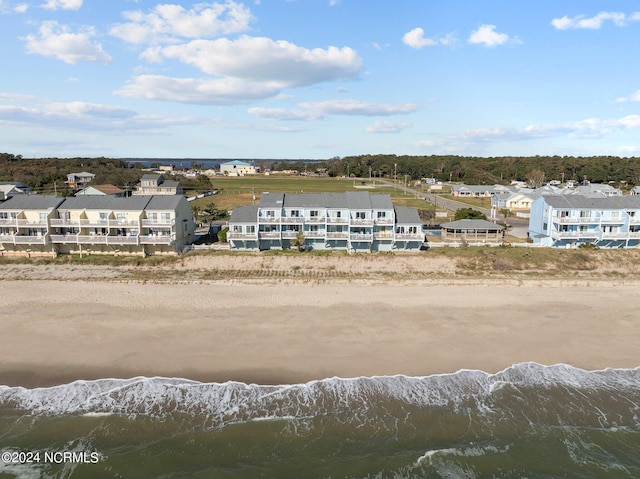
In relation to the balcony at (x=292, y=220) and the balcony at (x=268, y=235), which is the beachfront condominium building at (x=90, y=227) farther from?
the balcony at (x=292, y=220)

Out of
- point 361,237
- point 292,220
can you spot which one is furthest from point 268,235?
point 361,237

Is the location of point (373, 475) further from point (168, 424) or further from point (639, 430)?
point (639, 430)

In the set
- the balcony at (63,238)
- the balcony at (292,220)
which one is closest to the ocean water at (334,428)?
the balcony at (292,220)

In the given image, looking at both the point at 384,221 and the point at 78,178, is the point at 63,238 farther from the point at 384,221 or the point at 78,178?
the point at 78,178

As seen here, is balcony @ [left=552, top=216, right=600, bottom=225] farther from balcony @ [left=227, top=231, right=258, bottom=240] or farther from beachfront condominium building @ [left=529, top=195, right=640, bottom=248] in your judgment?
balcony @ [left=227, top=231, right=258, bottom=240]

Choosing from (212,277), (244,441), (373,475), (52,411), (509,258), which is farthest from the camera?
(509,258)

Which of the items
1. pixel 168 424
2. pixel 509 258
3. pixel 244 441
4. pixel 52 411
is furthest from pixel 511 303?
pixel 52 411

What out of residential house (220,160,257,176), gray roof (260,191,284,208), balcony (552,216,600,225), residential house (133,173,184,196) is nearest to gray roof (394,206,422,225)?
gray roof (260,191,284,208)
